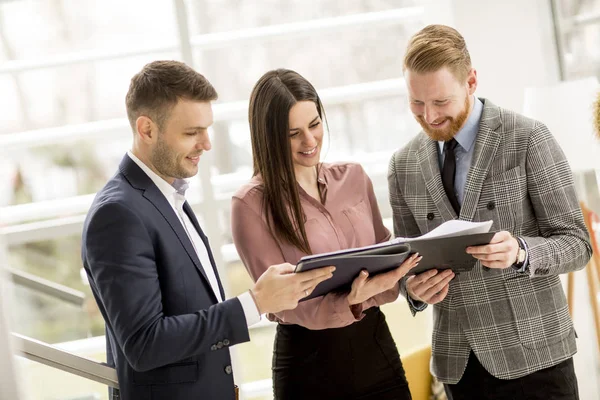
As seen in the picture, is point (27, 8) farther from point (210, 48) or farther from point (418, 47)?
point (418, 47)

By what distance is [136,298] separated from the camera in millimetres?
1842

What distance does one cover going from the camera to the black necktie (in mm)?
2326

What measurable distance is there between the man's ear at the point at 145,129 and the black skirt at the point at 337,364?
0.78 m

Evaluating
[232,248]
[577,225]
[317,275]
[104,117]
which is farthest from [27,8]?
[577,225]

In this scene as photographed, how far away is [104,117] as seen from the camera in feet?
14.3

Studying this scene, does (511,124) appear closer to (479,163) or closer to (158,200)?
(479,163)

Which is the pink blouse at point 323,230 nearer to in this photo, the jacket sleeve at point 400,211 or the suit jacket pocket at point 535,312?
the jacket sleeve at point 400,211

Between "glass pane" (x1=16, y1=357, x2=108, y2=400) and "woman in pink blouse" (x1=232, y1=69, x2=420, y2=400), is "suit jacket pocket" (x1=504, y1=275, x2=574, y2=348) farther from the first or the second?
"glass pane" (x1=16, y1=357, x2=108, y2=400)

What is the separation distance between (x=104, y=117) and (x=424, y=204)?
257cm

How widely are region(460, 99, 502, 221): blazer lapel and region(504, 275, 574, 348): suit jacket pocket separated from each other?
0.25 metres

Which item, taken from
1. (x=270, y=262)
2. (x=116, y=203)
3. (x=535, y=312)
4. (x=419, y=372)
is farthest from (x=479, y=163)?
(x=419, y=372)

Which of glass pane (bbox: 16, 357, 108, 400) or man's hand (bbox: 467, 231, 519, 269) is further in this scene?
glass pane (bbox: 16, 357, 108, 400)

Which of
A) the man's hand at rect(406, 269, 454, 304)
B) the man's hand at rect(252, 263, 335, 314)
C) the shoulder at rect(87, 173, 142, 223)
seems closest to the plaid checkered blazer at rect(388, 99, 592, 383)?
the man's hand at rect(406, 269, 454, 304)

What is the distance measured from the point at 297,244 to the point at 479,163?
0.62 metres
